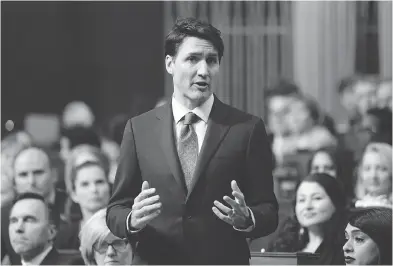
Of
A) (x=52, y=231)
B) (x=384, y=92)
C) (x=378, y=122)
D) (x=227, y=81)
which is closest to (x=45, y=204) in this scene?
(x=52, y=231)

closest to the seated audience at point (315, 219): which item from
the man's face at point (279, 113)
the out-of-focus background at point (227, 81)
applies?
the out-of-focus background at point (227, 81)

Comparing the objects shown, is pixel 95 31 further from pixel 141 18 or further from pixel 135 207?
pixel 135 207

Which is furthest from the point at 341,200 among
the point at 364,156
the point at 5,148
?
the point at 5,148

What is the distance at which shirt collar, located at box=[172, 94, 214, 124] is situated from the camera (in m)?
3.59

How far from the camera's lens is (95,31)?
587 inches

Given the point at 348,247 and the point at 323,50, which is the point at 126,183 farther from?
the point at 323,50

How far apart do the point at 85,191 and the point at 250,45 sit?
21.8 feet

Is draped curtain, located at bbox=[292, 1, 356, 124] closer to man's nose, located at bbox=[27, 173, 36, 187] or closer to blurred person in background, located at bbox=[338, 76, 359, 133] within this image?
blurred person in background, located at bbox=[338, 76, 359, 133]

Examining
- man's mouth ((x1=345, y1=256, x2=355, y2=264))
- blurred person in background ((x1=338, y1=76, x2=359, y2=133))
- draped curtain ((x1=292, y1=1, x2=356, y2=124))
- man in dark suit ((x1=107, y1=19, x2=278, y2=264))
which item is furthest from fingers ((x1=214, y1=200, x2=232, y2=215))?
draped curtain ((x1=292, y1=1, x2=356, y2=124))

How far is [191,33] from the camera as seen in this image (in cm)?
355

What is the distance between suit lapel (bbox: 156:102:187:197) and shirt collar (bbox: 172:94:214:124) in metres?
0.02

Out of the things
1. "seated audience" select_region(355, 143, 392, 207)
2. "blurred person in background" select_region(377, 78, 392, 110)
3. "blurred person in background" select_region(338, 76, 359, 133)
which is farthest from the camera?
"blurred person in background" select_region(338, 76, 359, 133)

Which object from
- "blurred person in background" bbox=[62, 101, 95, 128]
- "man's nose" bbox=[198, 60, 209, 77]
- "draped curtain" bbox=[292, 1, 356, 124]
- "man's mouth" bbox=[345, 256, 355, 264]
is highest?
"draped curtain" bbox=[292, 1, 356, 124]

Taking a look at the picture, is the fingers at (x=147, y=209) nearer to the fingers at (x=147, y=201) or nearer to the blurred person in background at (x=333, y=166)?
the fingers at (x=147, y=201)
